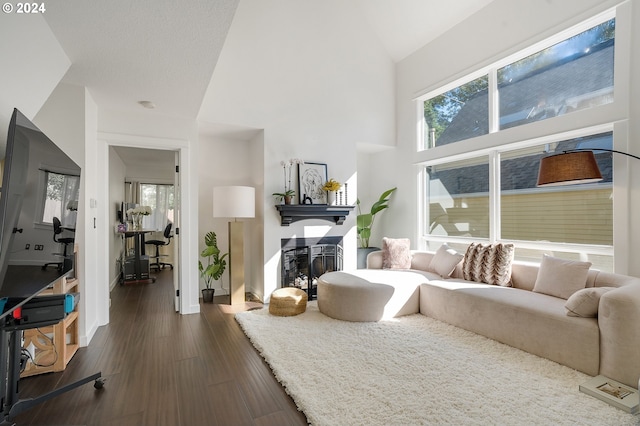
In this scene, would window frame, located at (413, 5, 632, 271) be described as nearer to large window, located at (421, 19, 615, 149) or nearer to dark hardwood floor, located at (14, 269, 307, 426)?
large window, located at (421, 19, 615, 149)

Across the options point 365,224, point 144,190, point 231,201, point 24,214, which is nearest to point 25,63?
point 24,214

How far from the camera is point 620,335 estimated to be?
85.1 inches

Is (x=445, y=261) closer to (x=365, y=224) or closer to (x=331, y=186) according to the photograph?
(x=365, y=224)

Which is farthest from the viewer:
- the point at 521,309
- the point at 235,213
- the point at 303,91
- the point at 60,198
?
the point at 303,91

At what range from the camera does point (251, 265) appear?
5.05 m

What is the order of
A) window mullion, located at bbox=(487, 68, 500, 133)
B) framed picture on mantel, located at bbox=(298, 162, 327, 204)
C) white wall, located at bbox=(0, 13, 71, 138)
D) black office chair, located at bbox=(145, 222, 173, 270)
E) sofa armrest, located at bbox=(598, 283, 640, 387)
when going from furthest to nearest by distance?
1. black office chair, located at bbox=(145, 222, 173, 270)
2. framed picture on mantel, located at bbox=(298, 162, 327, 204)
3. window mullion, located at bbox=(487, 68, 500, 133)
4. sofa armrest, located at bbox=(598, 283, 640, 387)
5. white wall, located at bbox=(0, 13, 71, 138)

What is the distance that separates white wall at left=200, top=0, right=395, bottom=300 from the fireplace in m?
0.11

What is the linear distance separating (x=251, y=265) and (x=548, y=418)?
402cm

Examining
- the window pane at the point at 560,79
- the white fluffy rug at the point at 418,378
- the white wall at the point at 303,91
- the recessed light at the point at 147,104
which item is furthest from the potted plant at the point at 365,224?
the recessed light at the point at 147,104

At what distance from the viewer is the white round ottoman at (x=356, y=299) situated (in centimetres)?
347

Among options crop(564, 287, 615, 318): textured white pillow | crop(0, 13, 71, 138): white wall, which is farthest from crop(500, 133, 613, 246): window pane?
crop(0, 13, 71, 138): white wall

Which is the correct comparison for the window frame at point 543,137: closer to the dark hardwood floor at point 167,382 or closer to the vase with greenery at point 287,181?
the vase with greenery at point 287,181

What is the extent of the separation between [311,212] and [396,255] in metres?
1.37

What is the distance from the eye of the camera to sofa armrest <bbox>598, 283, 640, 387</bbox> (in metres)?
2.12
